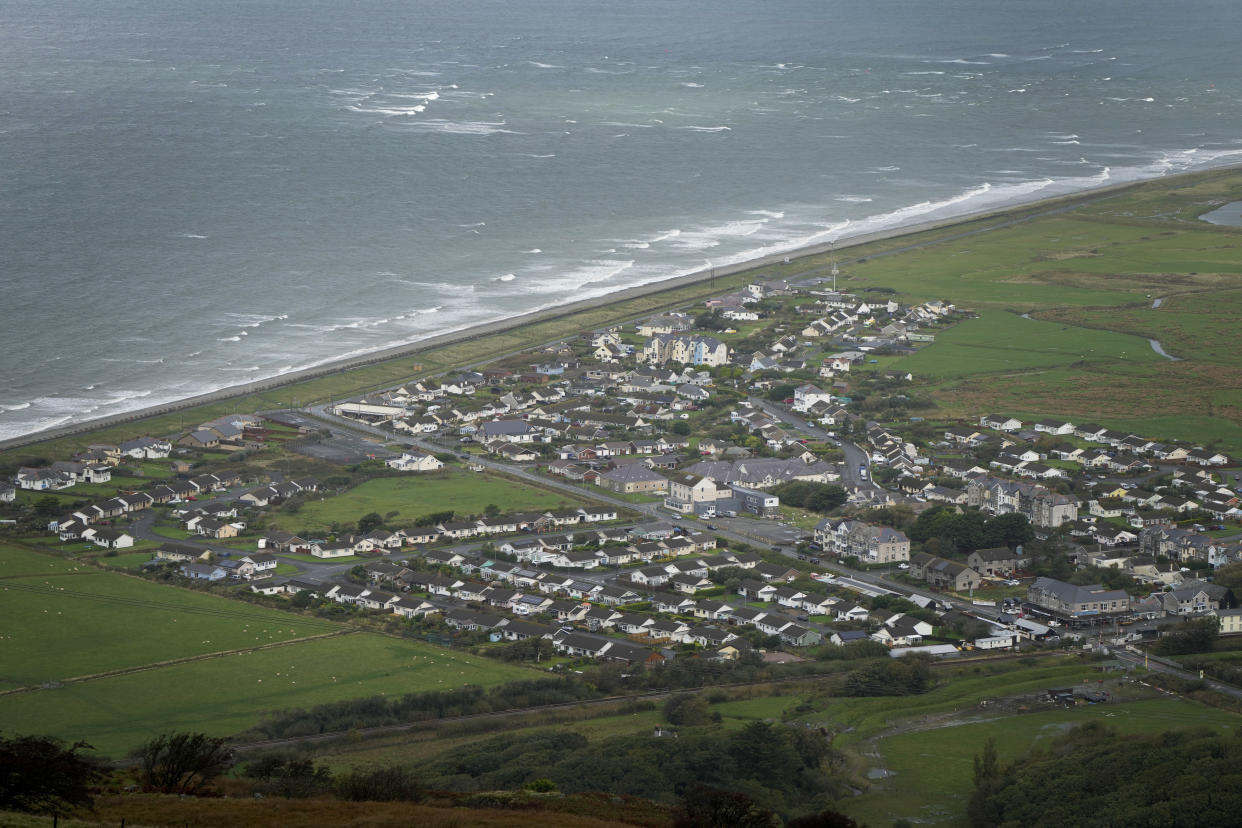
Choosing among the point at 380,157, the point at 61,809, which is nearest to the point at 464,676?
the point at 61,809

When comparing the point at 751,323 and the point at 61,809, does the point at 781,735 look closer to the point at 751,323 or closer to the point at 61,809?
the point at 61,809

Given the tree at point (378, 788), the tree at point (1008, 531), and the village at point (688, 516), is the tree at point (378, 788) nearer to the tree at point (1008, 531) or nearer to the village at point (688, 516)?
the village at point (688, 516)

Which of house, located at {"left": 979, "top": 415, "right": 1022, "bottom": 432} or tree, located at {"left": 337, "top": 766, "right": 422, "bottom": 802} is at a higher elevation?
tree, located at {"left": 337, "top": 766, "right": 422, "bottom": 802}

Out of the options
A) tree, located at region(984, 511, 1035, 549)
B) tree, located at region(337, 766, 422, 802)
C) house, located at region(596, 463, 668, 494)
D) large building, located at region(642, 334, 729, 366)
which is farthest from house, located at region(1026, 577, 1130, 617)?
large building, located at region(642, 334, 729, 366)

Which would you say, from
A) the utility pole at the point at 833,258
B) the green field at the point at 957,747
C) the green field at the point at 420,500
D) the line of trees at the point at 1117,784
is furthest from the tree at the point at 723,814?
the utility pole at the point at 833,258

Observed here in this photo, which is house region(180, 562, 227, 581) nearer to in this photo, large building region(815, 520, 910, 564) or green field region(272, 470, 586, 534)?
green field region(272, 470, 586, 534)

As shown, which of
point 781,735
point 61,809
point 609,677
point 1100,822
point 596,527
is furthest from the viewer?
point 596,527
